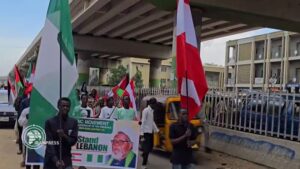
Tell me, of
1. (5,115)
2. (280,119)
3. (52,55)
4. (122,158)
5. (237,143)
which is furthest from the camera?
(5,115)

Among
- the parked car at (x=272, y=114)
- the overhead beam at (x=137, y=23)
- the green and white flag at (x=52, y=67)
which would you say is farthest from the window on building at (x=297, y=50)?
the green and white flag at (x=52, y=67)

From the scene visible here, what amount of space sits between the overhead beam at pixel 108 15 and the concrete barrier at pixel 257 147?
1360cm

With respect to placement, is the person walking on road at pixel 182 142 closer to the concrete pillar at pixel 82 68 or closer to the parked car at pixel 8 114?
the parked car at pixel 8 114

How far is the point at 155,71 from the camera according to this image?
162 feet

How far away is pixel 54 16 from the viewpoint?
232 inches

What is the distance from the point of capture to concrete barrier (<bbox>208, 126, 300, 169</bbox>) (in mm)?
11094

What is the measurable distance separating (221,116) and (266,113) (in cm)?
251

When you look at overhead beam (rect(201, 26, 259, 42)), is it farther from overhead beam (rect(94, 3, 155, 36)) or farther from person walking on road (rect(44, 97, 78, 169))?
person walking on road (rect(44, 97, 78, 169))

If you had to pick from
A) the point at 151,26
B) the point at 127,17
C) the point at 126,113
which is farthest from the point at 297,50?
the point at 126,113

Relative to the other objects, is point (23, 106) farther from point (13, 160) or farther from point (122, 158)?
point (122, 158)

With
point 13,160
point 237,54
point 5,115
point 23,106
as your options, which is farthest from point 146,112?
point 237,54

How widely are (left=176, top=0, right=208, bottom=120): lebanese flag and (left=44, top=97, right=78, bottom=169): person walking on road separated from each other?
170 cm

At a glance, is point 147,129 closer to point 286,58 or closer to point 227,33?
point 227,33

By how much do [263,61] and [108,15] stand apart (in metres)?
41.7
